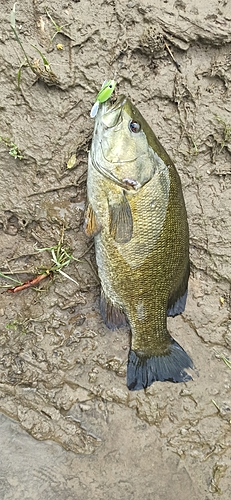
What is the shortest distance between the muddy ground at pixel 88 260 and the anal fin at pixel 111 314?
0.11 m

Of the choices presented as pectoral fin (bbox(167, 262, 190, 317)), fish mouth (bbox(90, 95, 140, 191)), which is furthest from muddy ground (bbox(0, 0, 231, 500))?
fish mouth (bbox(90, 95, 140, 191))

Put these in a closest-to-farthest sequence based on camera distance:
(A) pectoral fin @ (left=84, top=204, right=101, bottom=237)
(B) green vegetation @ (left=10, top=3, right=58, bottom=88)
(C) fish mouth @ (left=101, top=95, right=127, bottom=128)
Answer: (C) fish mouth @ (left=101, top=95, right=127, bottom=128) → (A) pectoral fin @ (left=84, top=204, right=101, bottom=237) → (B) green vegetation @ (left=10, top=3, right=58, bottom=88)

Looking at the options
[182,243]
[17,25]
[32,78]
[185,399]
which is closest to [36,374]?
[185,399]

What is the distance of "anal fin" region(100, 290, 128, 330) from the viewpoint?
9.57 ft

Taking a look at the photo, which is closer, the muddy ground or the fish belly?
the fish belly

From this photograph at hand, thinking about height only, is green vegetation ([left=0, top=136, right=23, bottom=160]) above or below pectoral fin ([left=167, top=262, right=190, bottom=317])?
above

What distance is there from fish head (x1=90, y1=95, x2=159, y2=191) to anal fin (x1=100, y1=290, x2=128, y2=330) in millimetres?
772

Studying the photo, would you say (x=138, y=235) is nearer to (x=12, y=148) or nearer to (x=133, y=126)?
(x=133, y=126)

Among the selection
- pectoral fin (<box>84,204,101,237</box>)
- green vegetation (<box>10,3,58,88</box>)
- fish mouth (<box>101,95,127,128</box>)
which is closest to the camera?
fish mouth (<box>101,95,127,128</box>)

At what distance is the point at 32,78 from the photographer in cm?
291

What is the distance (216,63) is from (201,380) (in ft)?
7.05

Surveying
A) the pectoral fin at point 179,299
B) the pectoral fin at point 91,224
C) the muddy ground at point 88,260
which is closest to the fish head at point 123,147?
the pectoral fin at point 91,224

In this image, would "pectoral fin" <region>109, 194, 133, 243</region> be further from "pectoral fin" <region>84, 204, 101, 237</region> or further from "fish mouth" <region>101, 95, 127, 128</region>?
"fish mouth" <region>101, 95, 127, 128</region>

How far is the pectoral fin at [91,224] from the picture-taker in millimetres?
2753
